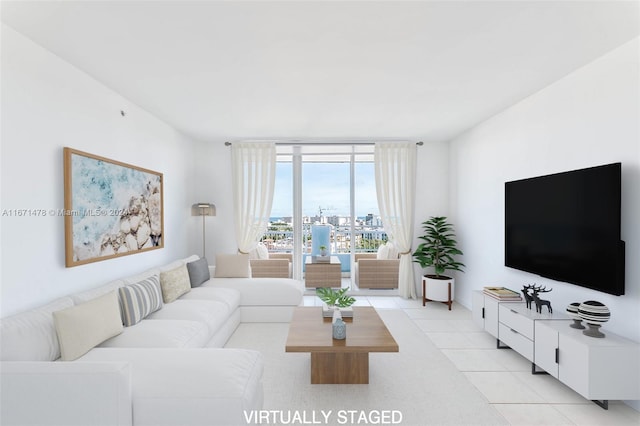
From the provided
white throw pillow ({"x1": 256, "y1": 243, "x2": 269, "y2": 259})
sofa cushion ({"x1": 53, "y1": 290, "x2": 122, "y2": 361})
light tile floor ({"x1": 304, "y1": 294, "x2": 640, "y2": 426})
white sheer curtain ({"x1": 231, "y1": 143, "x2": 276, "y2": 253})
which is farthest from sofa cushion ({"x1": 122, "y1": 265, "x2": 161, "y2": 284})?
light tile floor ({"x1": 304, "y1": 294, "x2": 640, "y2": 426})

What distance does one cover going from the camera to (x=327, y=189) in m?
5.68

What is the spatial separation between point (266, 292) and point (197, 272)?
0.96 metres

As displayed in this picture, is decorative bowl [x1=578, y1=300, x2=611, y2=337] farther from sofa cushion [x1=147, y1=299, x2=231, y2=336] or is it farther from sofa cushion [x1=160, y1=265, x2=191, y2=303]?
sofa cushion [x1=160, y1=265, x2=191, y2=303]

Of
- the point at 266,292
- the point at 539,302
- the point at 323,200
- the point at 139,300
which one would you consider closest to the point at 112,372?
the point at 139,300

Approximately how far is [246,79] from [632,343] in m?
3.64

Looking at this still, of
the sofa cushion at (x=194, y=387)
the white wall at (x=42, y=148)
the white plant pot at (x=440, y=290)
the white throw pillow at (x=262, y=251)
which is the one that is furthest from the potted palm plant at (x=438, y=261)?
the white wall at (x=42, y=148)

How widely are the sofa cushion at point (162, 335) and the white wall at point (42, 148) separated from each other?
0.61 metres

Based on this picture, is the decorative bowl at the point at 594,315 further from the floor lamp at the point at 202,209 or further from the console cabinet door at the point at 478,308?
the floor lamp at the point at 202,209

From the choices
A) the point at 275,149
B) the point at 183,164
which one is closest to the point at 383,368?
the point at 275,149

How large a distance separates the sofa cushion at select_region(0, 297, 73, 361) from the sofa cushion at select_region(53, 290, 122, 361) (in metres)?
0.05

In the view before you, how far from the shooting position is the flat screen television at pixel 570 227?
7.59 feet

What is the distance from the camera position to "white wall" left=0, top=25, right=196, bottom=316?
2051 millimetres

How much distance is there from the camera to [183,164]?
490cm

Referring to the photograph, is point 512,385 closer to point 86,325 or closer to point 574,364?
point 574,364
